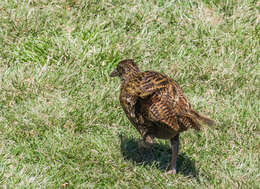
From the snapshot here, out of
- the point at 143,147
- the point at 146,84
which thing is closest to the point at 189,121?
the point at 146,84

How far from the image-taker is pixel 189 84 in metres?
7.04

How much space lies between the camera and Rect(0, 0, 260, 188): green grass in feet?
18.1

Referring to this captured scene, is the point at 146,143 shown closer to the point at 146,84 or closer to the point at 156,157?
the point at 156,157

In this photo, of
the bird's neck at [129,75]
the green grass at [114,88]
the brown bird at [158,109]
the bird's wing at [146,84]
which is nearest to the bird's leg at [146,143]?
the brown bird at [158,109]

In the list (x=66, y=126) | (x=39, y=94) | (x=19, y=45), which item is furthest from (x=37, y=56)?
(x=66, y=126)

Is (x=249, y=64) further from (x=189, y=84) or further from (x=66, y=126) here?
(x=66, y=126)

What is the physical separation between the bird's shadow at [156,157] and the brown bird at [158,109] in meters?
0.21

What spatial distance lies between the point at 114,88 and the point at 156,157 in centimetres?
127

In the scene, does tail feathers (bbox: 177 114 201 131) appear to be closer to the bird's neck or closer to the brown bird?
the brown bird

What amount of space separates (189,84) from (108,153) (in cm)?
194

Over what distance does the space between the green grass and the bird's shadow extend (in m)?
0.02

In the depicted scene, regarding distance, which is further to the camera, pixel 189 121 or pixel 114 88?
pixel 114 88

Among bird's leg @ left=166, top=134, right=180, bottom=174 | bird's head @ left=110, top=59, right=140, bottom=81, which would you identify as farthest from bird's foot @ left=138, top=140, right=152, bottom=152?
bird's head @ left=110, top=59, right=140, bottom=81

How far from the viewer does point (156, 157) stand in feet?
19.7
